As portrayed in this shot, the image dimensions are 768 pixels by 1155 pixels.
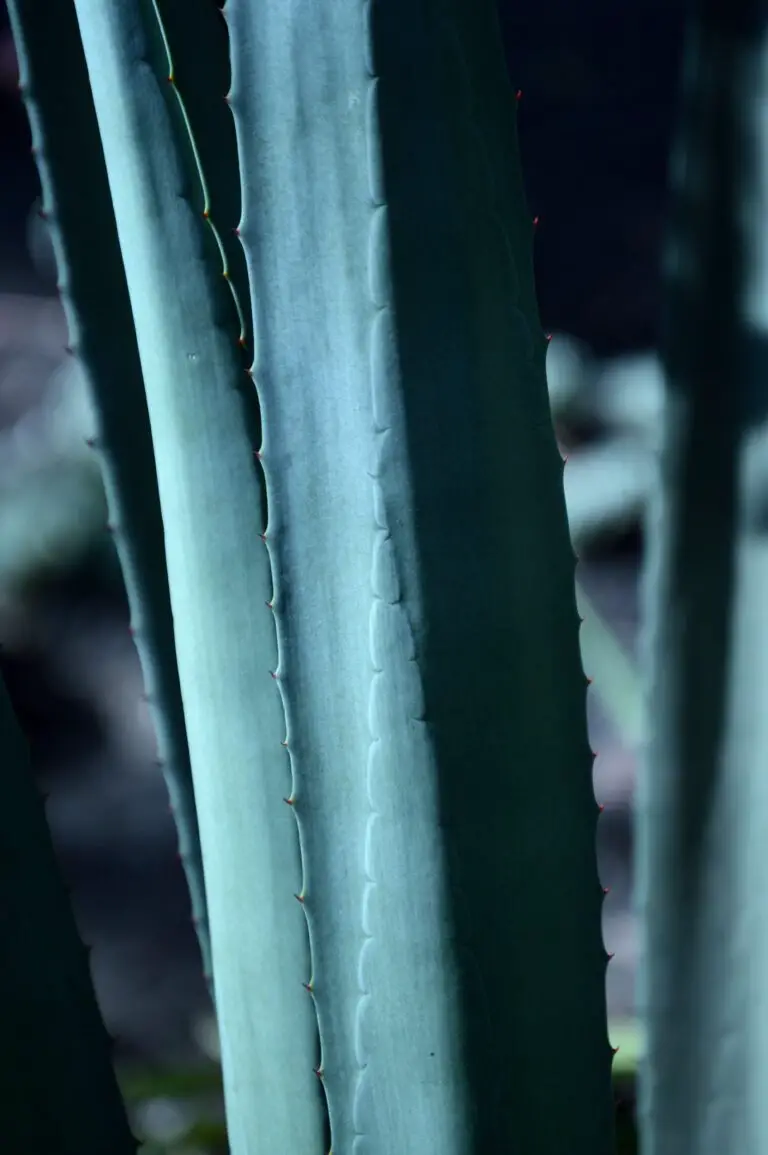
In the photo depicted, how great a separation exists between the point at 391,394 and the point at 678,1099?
34cm

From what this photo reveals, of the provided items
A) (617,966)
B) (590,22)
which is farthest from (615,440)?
(590,22)

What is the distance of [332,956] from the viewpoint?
1.53ft

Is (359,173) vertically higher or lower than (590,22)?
lower

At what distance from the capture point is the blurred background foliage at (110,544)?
1521mm

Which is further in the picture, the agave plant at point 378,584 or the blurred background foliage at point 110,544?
the blurred background foliage at point 110,544

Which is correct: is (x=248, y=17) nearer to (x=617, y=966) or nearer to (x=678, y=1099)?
(x=678, y=1099)

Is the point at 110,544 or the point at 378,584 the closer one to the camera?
the point at 378,584

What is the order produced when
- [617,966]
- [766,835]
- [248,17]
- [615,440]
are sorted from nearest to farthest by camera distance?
[248,17]
[766,835]
[617,966]
[615,440]

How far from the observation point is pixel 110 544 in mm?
2232

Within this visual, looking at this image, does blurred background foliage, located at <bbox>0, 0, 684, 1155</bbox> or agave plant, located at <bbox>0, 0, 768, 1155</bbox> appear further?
blurred background foliage, located at <bbox>0, 0, 684, 1155</bbox>

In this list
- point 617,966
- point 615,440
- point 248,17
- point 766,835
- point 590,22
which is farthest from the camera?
point 590,22

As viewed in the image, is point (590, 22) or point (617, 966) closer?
point (617, 966)

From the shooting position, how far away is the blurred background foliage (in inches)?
59.9

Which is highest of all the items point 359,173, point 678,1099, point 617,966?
point 359,173
